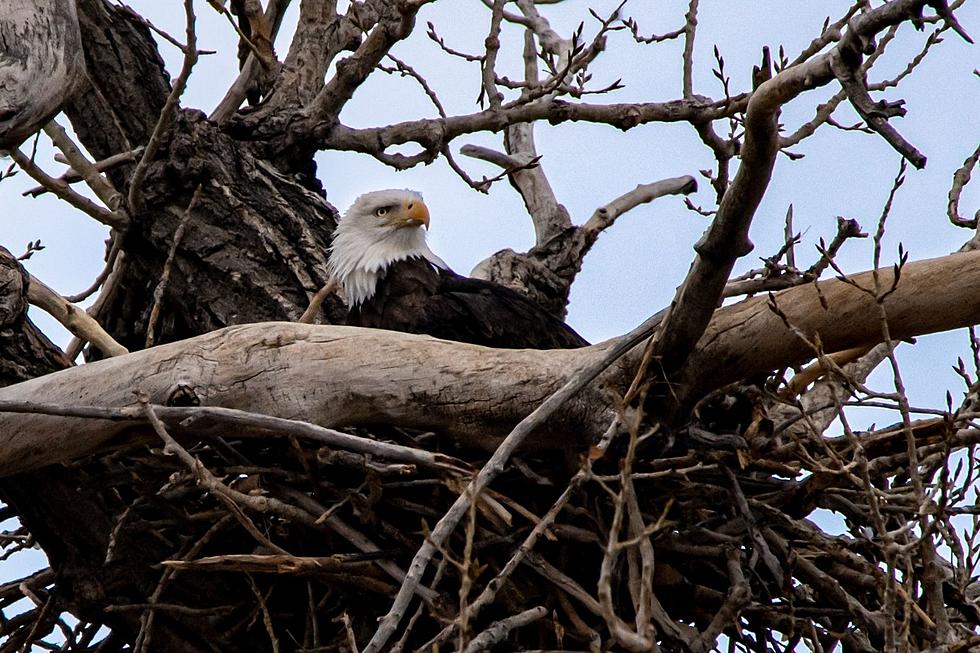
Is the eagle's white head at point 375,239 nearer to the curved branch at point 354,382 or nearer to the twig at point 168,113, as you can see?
the twig at point 168,113

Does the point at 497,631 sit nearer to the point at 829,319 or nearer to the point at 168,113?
the point at 829,319

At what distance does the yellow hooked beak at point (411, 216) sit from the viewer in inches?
241

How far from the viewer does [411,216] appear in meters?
6.13

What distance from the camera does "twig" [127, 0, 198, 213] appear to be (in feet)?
15.4

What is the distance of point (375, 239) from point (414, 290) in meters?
0.50

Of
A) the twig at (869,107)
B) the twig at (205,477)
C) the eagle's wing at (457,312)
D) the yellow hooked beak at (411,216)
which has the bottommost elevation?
the twig at (205,477)

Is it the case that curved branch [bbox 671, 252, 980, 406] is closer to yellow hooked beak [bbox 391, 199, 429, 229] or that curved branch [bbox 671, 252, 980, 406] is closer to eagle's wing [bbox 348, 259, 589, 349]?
eagle's wing [bbox 348, 259, 589, 349]

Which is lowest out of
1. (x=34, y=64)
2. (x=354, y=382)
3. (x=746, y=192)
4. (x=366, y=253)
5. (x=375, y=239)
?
(x=354, y=382)

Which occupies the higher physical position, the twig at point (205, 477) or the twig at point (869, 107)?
the twig at point (869, 107)

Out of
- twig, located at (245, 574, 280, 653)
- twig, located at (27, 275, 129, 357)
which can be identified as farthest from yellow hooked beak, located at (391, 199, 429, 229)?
twig, located at (245, 574, 280, 653)

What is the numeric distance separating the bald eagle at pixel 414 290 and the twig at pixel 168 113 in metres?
0.91

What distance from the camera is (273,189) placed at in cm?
545

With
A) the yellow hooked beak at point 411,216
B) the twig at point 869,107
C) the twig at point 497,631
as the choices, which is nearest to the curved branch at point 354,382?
the twig at point 497,631

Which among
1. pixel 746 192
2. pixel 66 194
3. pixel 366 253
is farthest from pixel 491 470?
pixel 366 253
